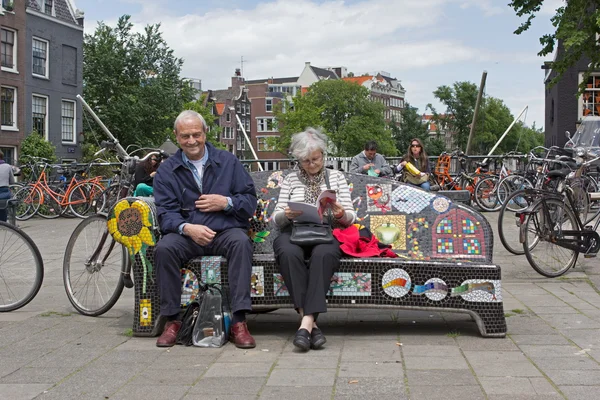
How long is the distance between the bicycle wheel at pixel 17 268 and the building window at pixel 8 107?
993 inches

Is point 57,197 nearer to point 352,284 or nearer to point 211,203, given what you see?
point 211,203

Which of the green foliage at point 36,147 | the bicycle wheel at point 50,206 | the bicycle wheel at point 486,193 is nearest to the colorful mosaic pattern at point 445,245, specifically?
the bicycle wheel at point 486,193

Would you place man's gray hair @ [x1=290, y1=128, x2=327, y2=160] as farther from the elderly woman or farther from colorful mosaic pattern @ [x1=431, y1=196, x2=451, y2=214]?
colorful mosaic pattern @ [x1=431, y1=196, x2=451, y2=214]

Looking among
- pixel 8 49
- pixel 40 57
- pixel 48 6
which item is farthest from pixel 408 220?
pixel 48 6

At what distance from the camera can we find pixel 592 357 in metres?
4.14

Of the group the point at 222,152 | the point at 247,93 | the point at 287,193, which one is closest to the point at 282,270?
the point at 287,193

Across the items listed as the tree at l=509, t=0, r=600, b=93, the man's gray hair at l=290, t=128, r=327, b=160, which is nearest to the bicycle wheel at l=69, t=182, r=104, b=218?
the tree at l=509, t=0, r=600, b=93

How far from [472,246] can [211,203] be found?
1.70 m

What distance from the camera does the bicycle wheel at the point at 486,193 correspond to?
1603 centimetres

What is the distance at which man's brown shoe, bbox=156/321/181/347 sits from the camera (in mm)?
4543

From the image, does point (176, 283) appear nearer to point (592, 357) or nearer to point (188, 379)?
point (188, 379)

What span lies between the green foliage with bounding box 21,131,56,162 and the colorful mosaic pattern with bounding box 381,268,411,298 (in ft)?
84.3

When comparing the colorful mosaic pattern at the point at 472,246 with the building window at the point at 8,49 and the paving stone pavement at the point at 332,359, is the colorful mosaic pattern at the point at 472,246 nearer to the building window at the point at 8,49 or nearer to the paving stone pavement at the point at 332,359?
the paving stone pavement at the point at 332,359

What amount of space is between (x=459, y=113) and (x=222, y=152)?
258 ft
